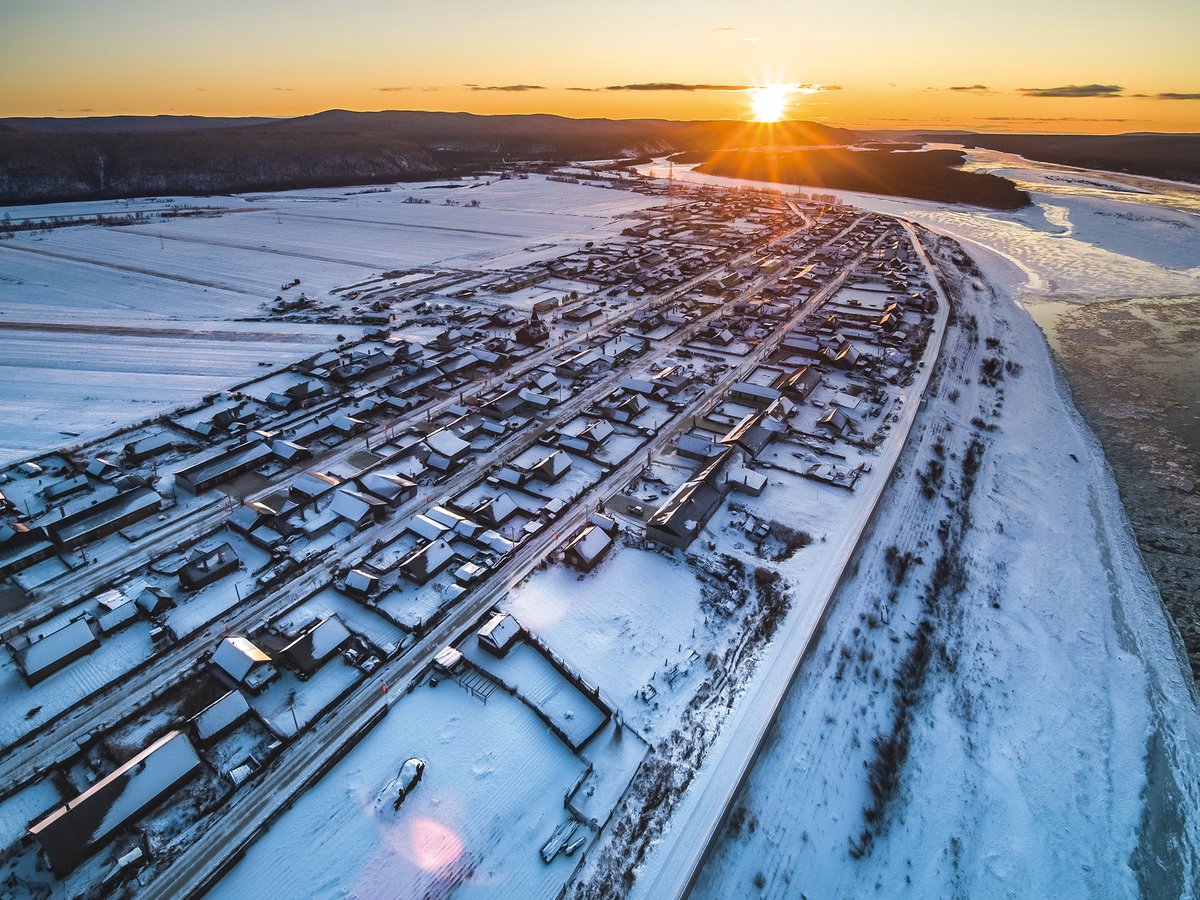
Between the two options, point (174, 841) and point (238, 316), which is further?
point (238, 316)

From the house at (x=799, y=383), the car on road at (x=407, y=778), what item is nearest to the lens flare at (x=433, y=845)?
the car on road at (x=407, y=778)

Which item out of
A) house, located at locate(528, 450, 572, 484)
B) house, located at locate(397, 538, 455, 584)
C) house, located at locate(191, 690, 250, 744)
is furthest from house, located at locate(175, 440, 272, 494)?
house, located at locate(528, 450, 572, 484)

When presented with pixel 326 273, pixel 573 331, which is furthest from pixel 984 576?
pixel 326 273

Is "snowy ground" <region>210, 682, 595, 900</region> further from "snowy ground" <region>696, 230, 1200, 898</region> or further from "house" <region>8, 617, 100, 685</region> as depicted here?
"house" <region>8, 617, 100, 685</region>

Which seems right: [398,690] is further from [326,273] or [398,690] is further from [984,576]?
[326,273]

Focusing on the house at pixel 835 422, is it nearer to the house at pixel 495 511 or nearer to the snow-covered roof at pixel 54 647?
the house at pixel 495 511

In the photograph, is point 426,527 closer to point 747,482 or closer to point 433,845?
point 433,845
